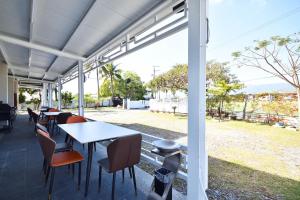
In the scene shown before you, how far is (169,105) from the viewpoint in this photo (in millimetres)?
13203

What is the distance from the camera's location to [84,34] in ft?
12.9

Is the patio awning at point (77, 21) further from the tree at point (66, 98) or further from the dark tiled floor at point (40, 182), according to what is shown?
the tree at point (66, 98)

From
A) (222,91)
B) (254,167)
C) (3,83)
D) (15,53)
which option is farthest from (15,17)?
(222,91)

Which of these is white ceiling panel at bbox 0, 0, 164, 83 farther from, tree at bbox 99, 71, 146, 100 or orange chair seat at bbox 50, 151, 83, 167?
tree at bbox 99, 71, 146, 100

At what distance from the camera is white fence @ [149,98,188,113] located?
471 inches

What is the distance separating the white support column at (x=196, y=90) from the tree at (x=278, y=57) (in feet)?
13.5

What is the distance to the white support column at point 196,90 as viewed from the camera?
1670 millimetres

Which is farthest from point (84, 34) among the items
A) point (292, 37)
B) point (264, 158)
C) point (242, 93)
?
point (242, 93)

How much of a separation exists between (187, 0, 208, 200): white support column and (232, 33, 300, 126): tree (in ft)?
13.5

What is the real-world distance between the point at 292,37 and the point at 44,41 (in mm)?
7013

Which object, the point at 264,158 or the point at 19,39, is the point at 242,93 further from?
the point at 19,39

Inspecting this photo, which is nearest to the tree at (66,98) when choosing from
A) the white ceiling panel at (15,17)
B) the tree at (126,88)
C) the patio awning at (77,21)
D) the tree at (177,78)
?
the tree at (126,88)

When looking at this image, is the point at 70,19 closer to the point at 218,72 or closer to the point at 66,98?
the point at 218,72

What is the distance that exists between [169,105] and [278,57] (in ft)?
27.8
